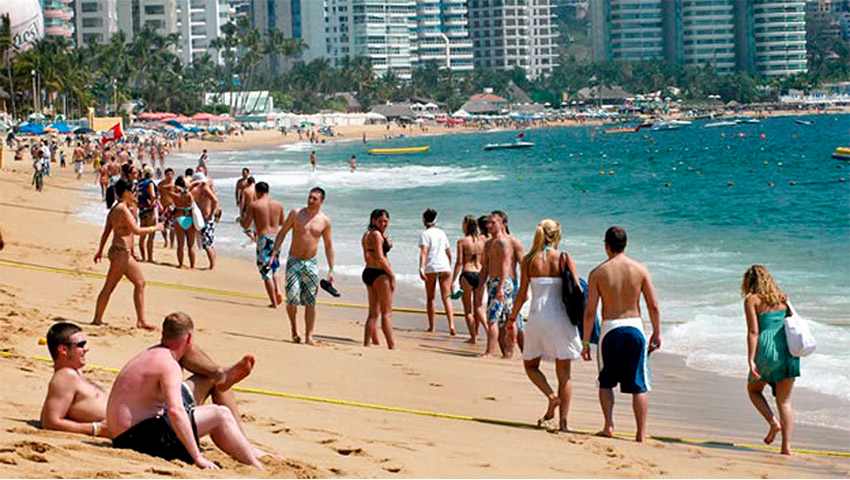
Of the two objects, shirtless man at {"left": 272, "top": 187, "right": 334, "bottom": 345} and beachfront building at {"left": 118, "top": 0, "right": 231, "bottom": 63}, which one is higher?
beachfront building at {"left": 118, "top": 0, "right": 231, "bottom": 63}

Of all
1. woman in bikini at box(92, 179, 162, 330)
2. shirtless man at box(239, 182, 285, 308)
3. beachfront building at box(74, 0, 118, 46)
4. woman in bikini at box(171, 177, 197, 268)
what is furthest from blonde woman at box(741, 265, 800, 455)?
beachfront building at box(74, 0, 118, 46)

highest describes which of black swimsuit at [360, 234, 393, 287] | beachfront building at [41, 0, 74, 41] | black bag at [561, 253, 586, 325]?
beachfront building at [41, 0, 74, 41]

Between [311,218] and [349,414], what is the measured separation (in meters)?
3.35

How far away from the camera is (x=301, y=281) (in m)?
12.4

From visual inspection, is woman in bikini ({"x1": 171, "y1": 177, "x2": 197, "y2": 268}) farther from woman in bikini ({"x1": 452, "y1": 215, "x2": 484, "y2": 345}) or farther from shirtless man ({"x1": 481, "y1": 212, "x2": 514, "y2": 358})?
shirtless man ({"x1": 481, "y1": 212, "x2": 514, "y2": 358})

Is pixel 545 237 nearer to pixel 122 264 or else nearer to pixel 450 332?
pixel 122 264

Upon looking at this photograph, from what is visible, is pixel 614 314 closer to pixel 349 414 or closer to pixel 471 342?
pixel 349 414

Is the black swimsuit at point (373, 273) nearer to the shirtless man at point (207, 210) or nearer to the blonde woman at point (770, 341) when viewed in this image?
the blonde woman at point (770, 341)

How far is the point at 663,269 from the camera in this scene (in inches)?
826

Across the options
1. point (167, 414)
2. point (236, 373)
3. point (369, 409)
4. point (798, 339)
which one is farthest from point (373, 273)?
point (167, 414)

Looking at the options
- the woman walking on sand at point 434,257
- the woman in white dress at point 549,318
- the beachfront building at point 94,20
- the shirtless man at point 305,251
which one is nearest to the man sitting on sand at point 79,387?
the woman in white dress at point 549,318

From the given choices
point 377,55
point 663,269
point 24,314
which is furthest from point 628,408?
point 377,55

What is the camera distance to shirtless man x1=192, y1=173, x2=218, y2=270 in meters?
18.8

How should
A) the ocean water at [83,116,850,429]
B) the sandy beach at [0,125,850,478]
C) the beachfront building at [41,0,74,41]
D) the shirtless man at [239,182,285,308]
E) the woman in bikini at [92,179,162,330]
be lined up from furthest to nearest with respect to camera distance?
the beachfront building at [41,0,74,41] → the ocean water at [83,116,850,429] → the shirtless man at [239,182,285,308] → the woman in bikini at [92,179,162,330] → the sandy beach at [0,125,850,478]
